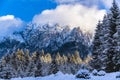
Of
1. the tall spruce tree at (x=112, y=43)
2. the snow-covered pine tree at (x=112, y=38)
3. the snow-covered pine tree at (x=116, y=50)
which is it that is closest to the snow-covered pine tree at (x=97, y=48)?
the tall spruce tree at (x=112, y=43)

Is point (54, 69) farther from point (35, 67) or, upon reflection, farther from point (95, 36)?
point (95, 36)

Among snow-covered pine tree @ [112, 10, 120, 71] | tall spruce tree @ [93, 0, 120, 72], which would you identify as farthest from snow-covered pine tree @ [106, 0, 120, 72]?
snow-covered pine tree @ [112, 10, 120, 71]

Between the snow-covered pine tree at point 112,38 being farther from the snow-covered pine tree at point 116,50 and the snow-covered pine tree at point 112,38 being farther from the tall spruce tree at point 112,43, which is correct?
the snow-covered pine tree at point 116,50

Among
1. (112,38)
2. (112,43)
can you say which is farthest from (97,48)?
(112,43)

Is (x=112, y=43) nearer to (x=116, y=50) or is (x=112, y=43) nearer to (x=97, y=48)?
(x=116, y=50)

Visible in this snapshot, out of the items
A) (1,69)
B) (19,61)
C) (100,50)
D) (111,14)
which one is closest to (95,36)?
(100,50)

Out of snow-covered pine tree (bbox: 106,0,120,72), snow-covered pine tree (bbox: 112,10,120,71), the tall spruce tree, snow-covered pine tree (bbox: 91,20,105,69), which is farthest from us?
snow-covered pine tree (bbox: 91,20,105,69)

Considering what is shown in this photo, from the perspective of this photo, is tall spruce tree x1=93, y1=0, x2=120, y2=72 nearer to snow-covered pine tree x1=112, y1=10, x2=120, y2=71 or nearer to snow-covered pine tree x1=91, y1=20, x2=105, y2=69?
snow-covered pine tree x1=112, y1=10, x2=120, y2=71

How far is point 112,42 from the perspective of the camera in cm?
4506

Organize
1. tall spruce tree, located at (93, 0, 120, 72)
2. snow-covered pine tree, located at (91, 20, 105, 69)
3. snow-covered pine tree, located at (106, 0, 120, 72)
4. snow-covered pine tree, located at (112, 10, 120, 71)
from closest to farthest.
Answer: snow-covered pine tree, located at (112, 10, 120, 71) → tall spruce tree, located at (93, 0, 120, 72) → snow-covered pine tree, located at (106, 0, 120, 72) → snow-covered pine tree, located at (91, 20, 105, 69)

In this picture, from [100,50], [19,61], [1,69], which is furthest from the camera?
[19,61]

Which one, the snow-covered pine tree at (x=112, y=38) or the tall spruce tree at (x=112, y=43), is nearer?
the tall spruce tree at (x=112, y=43)

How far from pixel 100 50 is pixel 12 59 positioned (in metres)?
83.5

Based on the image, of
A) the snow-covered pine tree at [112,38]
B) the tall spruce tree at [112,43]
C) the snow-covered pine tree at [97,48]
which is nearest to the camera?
the tall spruce tree at [112,43]
